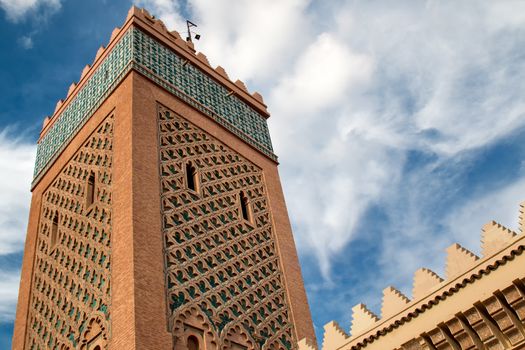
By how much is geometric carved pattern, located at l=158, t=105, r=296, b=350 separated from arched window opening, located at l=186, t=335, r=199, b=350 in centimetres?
10

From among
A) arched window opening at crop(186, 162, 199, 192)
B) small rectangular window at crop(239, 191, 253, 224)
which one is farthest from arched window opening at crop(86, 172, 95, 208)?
small rectangular window at crop(239, 191, 253, 224)

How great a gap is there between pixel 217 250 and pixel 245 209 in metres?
1.25

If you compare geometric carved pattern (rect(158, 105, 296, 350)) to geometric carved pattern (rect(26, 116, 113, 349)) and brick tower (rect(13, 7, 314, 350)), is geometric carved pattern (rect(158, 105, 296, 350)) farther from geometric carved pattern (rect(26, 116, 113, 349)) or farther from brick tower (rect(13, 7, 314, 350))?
geometric carved pattern (rect(26, 116, 113, 349))

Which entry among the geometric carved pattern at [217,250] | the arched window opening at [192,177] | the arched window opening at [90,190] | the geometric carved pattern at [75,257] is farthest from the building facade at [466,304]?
the arched window opening at [90,190]

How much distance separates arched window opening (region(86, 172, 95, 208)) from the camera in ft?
26.2

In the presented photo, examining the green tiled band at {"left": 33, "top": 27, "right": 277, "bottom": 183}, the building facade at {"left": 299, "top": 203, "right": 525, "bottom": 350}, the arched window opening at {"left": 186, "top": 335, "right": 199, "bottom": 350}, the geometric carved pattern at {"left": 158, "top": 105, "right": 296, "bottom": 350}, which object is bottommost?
the building facade at {"left": 299, "top": 203, "right": 525, "bottom": 350}

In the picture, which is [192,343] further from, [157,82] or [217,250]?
[157,82]

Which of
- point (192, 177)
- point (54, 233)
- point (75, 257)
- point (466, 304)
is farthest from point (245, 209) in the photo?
point (466, 304)

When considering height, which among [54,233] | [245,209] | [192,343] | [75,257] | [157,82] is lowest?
[192,343]

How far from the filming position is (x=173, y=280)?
6.66 meters

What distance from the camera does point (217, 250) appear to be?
7.57 meters

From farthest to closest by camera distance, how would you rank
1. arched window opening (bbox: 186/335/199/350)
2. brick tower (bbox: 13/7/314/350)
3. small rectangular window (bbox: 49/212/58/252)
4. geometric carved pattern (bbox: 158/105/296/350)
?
1. small rectangular window (bbox: 49/212/58/252)
2. geometric carved pattern (bbox: 158/105/296/350)
3. brick tower (bbox: 13/7/314/350)
4. arched window opening (bbox: 186/335/199/350)

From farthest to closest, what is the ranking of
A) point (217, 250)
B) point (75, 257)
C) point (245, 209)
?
point (245, 209) → point (75, 257) → point (217, 250)

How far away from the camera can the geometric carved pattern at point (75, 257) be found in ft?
22.5
